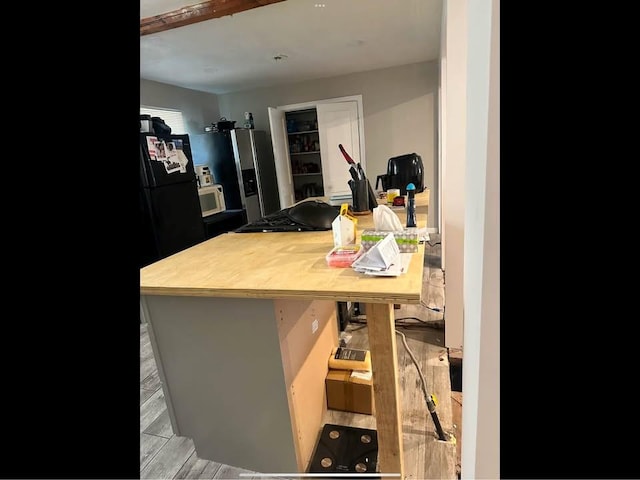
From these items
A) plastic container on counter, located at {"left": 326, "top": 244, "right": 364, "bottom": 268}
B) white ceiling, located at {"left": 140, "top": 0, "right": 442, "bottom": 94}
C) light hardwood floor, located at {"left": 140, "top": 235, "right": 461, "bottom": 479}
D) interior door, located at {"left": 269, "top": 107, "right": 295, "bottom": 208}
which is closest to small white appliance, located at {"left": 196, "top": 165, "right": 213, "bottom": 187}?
interior door, located at {"left": 269, "top": 107, "right": 295, "bottom": 208}

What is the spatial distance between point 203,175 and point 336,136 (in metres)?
1.85

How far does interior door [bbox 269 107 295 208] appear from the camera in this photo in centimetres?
433

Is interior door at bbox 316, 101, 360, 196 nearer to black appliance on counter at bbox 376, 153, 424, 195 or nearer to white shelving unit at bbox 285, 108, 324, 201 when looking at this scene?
white shelving unit at bbox 285, 108, 324, 201

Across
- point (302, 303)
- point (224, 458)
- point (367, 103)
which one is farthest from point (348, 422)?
point (367, 103)

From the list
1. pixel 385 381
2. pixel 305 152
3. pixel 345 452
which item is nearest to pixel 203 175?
pixel 305 152

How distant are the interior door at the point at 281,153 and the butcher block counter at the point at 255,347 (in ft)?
9.84

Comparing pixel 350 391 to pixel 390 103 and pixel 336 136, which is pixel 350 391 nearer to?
pixel 336 136

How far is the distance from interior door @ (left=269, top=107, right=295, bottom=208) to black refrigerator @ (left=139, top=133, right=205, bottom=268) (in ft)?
4.39

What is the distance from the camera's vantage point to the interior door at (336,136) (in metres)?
4.51
